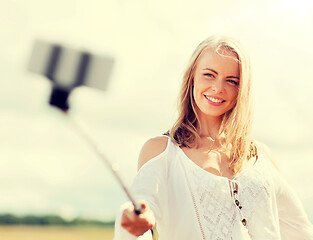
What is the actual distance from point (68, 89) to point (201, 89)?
1.29 m

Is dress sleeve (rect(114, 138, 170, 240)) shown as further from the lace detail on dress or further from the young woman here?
the lace detail on dress

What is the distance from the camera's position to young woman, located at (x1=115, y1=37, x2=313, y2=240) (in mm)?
2742

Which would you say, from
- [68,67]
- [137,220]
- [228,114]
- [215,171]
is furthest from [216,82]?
[68,67]

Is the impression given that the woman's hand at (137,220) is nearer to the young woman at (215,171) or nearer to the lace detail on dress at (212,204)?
the young woman at (215,171)

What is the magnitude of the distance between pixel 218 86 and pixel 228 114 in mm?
262

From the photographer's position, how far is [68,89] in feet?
5.80

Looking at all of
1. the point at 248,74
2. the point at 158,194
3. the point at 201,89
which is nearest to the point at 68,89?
the point at 158,194

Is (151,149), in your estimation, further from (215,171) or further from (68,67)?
(68,67)

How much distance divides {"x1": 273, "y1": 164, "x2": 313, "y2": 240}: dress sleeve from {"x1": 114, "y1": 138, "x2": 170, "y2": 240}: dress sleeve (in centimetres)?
75

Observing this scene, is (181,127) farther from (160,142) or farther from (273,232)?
(273,232)

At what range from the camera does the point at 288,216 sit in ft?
10.4

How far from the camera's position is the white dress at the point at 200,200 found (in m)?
2.72

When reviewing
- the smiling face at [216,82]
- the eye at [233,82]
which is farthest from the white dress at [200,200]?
the eye at [233,82]

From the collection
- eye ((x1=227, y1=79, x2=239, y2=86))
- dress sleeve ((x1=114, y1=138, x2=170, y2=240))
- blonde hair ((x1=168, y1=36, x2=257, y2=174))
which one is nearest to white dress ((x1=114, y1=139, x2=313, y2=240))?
dress sleeve ((x1=114, y1=138, x2=170, y2=240))
